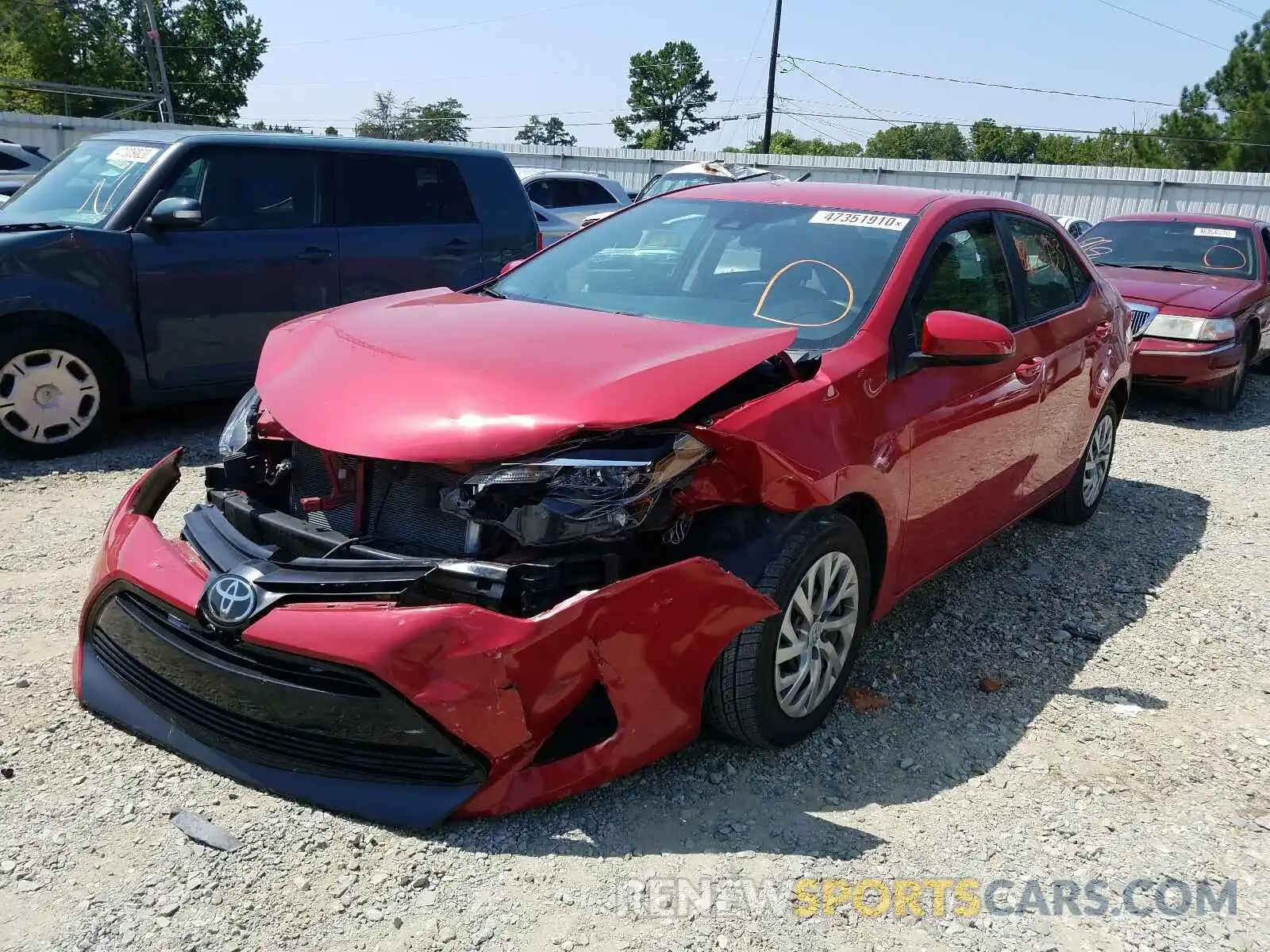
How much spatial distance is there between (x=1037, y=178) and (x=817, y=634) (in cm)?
2747

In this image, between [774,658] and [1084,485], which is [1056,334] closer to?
[1084,485]

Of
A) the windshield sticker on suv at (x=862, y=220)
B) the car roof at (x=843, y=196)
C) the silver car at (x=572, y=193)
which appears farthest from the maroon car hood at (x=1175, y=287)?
the silver car at (x=572, y=193)

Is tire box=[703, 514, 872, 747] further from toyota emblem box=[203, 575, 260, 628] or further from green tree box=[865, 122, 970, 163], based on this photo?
green tree box=[865, 122, 970, 163]

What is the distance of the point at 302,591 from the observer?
2.53 meters

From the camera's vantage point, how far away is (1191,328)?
857cm

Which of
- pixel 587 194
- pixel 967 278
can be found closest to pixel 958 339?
pixel 967 278

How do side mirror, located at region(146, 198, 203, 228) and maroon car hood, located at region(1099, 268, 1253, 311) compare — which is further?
maroon car hood, located at region(1099, 268, 1253, 311)

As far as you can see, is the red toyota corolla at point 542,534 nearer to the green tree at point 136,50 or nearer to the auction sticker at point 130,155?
the auction sticker at point 130,155

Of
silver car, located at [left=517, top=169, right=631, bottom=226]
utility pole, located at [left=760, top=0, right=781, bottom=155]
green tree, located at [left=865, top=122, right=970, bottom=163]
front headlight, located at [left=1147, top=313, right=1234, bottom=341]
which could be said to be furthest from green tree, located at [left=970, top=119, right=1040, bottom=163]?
front headlight, located at [left=1147, top=313, right=1234, bottom=341]

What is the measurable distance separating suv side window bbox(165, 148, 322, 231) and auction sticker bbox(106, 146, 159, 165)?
254 millimetres

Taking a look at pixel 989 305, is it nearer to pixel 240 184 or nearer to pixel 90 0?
pixel 240 184

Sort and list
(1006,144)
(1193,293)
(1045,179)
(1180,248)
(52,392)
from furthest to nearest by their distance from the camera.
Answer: (1006,144) → (1045,179) → (1180,248) → (1193,293) → (52,392)

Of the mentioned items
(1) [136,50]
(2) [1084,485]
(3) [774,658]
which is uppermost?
(1) [136,50]

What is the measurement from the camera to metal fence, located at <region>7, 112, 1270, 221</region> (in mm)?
25250
